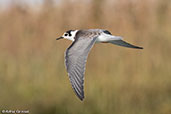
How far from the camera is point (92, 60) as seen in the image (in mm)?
5320

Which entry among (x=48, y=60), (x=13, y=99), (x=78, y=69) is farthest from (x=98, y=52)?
(x=78, y=69)

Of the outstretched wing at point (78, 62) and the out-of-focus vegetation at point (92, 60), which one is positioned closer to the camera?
the outstretched wing at point (78, 62)

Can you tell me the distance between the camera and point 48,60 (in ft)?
17.7

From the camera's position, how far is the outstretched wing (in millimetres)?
4016

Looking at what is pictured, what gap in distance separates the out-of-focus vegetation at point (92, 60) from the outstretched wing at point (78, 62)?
85 centimetres

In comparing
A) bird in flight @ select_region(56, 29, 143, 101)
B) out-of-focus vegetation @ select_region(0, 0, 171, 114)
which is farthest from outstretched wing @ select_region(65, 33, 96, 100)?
out-of-focus vegetation @ select_region(0, 0, 171, 114)

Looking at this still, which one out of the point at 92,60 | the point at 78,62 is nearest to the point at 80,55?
the point at 78,62

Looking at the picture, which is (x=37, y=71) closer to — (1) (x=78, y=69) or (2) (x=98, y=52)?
(2) (x=98, y=52)

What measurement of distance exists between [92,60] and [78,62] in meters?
1.22

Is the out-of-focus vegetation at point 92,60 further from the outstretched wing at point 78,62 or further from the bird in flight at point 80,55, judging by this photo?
the outstretched wing at point 78,62

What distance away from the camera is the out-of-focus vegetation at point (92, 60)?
4988mm

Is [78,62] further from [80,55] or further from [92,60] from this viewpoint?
[92,60]

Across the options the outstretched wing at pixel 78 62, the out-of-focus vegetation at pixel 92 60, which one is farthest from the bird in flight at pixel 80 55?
the out-of-focus vegetation at pixel 92 60

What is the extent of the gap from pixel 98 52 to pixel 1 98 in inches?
40.6
